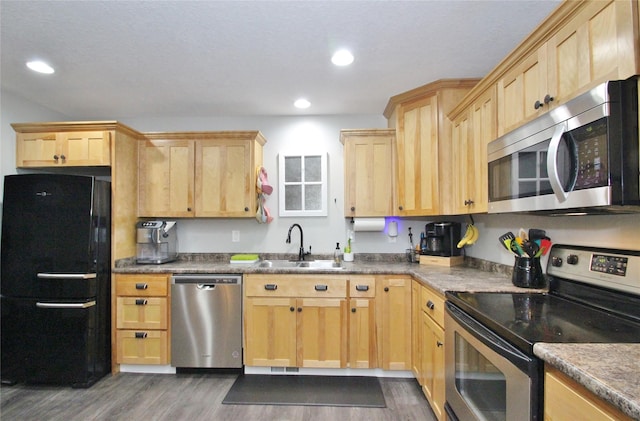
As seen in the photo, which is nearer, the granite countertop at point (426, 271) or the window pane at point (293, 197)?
the granite countertop at point (426, 271)

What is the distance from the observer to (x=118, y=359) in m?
2.63

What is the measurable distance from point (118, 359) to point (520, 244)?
319 centimetres

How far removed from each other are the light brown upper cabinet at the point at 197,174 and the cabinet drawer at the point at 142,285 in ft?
2.09

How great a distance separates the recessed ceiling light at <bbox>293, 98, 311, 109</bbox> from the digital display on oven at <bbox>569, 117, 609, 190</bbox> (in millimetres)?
2197

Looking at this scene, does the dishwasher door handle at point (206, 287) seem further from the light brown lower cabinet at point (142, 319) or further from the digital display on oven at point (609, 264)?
the digital display on oven at point (609, 264)

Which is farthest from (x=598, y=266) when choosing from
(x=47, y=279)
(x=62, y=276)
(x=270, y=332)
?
(x=47, y=279)

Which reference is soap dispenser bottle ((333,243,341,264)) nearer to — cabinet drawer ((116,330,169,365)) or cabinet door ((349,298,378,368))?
cabinet door ((349,298,378,368))

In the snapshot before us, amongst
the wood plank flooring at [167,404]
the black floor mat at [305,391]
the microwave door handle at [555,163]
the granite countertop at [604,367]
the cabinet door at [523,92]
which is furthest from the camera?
the black floor mat at [305,391]

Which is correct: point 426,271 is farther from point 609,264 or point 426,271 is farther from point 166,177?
point 166,177

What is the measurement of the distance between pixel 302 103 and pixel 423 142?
1.20 m

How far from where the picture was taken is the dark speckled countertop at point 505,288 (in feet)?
2.33

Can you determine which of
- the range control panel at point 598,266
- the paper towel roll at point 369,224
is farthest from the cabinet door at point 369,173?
the range control panel at point 598,266

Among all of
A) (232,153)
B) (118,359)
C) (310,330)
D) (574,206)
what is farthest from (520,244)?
(118,359)

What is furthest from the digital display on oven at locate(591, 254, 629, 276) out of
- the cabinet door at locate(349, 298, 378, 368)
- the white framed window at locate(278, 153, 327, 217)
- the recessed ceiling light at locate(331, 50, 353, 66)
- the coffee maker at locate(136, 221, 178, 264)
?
the coffee maker at locate(136, 221, 178, 264)
